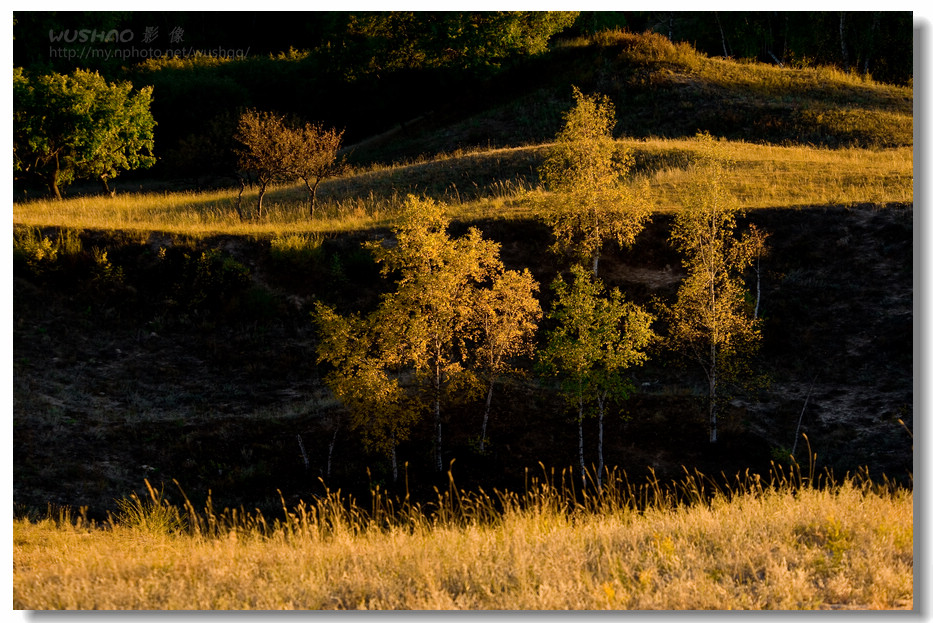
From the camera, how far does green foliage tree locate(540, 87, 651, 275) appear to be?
85.0 feet

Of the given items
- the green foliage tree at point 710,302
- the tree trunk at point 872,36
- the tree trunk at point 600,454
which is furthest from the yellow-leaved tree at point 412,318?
the tree trunk at point 872,36

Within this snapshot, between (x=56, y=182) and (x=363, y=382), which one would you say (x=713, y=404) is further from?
(x=56, y=182)

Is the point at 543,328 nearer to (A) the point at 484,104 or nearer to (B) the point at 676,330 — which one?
(B) the point at 676,330

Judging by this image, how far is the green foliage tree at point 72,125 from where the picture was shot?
3675 centimetres

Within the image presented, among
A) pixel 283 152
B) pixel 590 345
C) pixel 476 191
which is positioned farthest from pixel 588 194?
pixel 283 152

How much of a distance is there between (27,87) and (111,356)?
20.6m

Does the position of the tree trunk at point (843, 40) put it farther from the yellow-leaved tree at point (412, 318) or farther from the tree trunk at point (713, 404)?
the yellow-leaved tree at point (412, 318)

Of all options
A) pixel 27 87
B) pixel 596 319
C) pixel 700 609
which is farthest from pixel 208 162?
pixel 700 609

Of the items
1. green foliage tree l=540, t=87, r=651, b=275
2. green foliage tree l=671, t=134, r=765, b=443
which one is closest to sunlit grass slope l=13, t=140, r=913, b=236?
green foliage tree l=540, t=87, r=651, b=275

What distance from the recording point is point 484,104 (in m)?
56.7

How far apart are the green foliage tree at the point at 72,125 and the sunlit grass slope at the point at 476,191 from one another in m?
3.44

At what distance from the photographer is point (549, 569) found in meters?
7.66

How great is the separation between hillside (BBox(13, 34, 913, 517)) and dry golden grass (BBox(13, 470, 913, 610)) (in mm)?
9338

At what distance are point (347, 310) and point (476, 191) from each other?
11.9 metres
